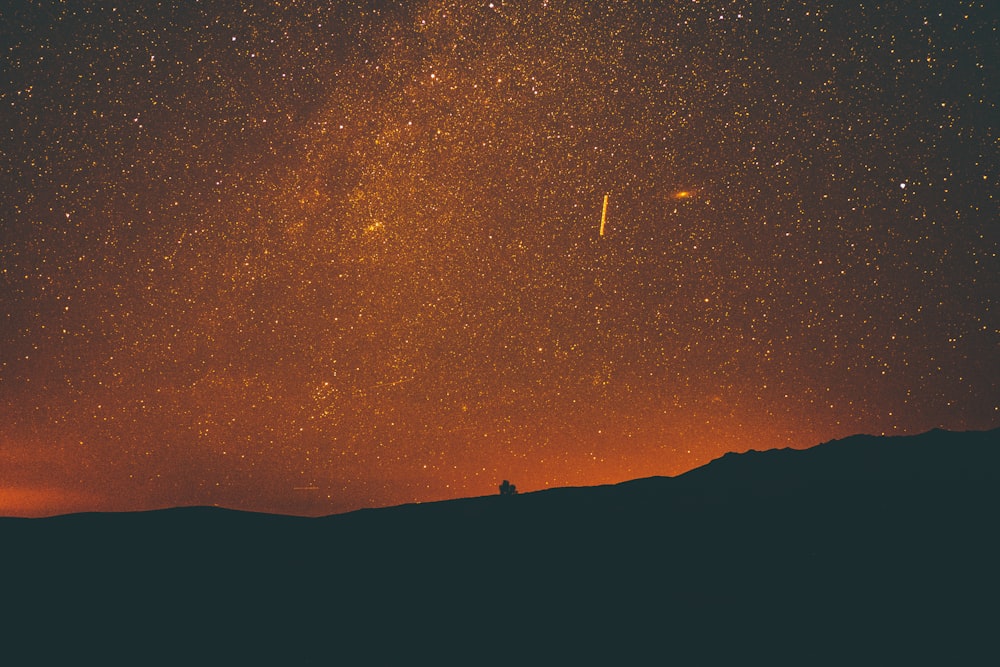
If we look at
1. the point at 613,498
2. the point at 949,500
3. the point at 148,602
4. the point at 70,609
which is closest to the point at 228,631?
the point at 148,602

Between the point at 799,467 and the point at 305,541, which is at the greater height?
the point at 799,467

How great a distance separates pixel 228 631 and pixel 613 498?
10.1 meters

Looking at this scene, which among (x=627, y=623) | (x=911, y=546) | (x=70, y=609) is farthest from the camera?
(x=911, y=546)

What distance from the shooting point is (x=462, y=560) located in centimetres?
1411

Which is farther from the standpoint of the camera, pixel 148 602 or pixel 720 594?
pixel 148 602

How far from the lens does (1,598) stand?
1289 centimetres

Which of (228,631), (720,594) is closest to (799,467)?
(720,594)

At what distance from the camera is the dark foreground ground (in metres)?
9.96

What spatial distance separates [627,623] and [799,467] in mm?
12414

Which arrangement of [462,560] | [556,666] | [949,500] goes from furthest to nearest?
[949,500] < [462,560] < [556,666]

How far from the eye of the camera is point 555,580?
1273cm

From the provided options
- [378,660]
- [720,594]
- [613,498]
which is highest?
[613,498]

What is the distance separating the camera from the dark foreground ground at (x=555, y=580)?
392 inches

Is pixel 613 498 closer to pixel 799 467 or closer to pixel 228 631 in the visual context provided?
pixel 799 467
